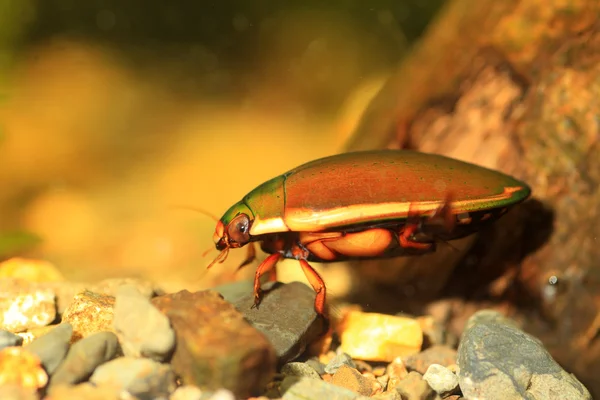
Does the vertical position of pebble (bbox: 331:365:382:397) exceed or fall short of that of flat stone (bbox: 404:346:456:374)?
it exceeds it

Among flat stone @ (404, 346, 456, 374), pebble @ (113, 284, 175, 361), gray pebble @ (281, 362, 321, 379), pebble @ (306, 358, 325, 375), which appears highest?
pebble @ (113, 284, 175, 361)

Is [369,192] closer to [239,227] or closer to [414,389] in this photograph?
[239,227]

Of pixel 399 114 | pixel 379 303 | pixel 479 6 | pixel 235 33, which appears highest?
pixel 235 33

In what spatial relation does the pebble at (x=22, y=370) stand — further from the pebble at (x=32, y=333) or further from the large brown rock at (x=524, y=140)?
the large brown rock at (x=524, y=140)

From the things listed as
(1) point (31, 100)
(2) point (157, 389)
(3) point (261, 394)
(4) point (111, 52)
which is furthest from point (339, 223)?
(4) point (111, 52)

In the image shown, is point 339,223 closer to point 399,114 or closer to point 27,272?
point 399,114

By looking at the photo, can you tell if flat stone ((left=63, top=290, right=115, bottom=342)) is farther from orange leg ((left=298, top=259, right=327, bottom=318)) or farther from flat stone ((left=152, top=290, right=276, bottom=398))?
orange leg ((left=298, top=259, right=327, bottom=318))

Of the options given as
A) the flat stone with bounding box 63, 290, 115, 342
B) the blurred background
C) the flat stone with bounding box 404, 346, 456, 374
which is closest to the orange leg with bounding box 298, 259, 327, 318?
the flat stone with bounding box 404, 346, 456, 374
